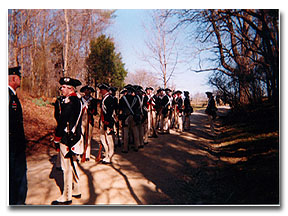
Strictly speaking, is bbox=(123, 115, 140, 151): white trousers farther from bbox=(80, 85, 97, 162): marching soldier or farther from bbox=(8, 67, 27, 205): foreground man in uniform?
bbox=(8, 67, 27, 205): foreground man in uniform

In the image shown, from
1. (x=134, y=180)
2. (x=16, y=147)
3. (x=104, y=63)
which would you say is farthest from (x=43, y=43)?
(x=104, y=63)

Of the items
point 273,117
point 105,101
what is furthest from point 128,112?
point 273,117

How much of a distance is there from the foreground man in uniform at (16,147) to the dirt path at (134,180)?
0.78 ft

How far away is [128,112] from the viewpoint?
6328 millimetres

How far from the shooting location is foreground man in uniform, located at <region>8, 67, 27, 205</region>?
3.37m

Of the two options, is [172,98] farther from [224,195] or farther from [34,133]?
[224,195]

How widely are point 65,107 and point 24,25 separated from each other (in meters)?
3.32

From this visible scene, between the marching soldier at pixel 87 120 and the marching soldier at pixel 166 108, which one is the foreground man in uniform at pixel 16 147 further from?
the marching soldier at pixel 166 108

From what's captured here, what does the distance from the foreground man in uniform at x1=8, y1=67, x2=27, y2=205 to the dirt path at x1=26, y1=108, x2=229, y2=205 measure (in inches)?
9.3

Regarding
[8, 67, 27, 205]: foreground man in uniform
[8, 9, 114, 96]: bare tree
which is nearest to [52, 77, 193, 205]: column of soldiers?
[8, 67, 27, 205]: foreground man in uniform

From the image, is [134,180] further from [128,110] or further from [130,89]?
[130,89]

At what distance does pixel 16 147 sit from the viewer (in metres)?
3.43

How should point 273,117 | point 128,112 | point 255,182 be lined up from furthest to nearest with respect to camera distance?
point 128,112, point 273,117, point 255,182
